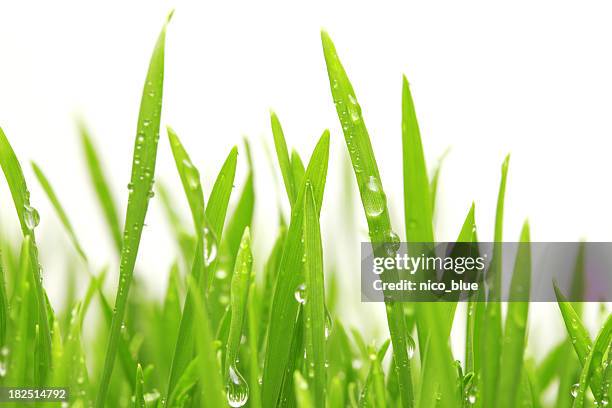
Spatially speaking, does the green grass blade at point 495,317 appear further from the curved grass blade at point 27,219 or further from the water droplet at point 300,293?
the curved grass blade at point 27,219

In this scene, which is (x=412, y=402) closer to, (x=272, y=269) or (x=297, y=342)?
(x=297, y=342)

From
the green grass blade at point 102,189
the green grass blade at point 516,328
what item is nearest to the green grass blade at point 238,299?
the green grass blade at point 516,328

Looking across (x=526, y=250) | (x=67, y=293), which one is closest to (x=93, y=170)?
(x=67, y=293)

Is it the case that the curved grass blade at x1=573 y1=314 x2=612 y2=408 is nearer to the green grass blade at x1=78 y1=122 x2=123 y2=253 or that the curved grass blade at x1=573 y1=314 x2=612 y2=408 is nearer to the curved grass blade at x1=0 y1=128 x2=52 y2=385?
the curved grass blade at x1=0 y1=128 x2=52 y2=385

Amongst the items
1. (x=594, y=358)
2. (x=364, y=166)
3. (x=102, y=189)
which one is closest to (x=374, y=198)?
(x=364, y=166)

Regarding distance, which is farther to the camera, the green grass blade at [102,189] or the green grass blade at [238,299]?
the green grass blade at [102,189]

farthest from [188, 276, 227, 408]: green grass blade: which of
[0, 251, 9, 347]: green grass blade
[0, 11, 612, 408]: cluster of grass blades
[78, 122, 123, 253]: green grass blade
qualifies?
[78, 122, 123, 253]: green grass blade

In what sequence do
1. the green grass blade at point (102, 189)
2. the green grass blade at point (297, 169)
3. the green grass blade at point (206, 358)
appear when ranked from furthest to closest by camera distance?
the green grass blade at point (102, 189), the green grass blade at point (297, 169), the green grass blade at point (206, 358)
